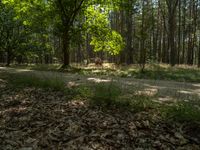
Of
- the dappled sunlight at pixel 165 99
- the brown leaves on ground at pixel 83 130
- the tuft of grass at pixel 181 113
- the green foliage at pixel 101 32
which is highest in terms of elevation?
the green foliage at pixel 101 32

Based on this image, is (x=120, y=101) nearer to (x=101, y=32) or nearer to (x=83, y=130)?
(x=83, y=130)

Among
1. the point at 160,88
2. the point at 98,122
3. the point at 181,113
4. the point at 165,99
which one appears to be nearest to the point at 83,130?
the point at 98,122

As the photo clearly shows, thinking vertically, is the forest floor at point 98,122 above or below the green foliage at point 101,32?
below

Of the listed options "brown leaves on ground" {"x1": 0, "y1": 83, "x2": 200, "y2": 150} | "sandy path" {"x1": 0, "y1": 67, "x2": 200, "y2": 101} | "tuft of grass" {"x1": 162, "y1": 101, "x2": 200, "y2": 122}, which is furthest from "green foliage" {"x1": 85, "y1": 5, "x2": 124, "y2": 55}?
"tuft of grass" {"x1": 162, "y1": 101, "x2": 200, "y2": 122}

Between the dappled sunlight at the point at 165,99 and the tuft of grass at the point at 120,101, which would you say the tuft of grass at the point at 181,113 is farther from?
the dappled sunlight at the point at 165,99

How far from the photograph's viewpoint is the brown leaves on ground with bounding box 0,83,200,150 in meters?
4.92

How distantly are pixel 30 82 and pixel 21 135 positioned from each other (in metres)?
4.32

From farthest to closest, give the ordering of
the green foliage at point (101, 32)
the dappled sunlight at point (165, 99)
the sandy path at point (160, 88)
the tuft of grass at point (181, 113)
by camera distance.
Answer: the green foliage at point (101, 32), the sandy path at point (160, 88), the dappled sunlight at point (165, 99), the tuft of grass at point (181, 113)

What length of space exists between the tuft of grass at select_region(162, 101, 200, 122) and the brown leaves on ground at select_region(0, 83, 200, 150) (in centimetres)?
26

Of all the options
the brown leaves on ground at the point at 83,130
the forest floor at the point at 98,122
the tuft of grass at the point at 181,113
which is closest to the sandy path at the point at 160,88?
the forest floor at the point at 98,122

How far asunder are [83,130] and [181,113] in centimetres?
206

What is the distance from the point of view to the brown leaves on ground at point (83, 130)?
492 cm

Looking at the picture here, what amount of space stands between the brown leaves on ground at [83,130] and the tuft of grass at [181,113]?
259mm

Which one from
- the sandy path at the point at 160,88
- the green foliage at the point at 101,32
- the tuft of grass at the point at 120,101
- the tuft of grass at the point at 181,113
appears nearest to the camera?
the tuft of grass at the point at 181,113
